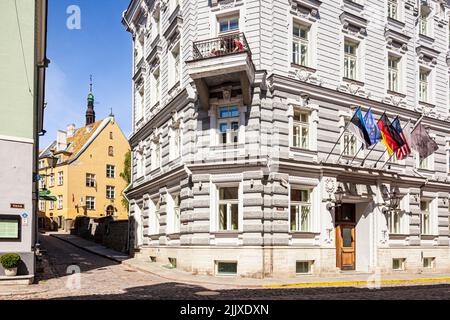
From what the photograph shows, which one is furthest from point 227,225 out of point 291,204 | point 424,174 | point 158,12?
point 158,12

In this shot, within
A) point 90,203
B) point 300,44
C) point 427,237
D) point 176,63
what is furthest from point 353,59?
point 90,203

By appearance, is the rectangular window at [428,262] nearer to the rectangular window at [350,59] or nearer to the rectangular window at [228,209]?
the rectangular window at [350,59]

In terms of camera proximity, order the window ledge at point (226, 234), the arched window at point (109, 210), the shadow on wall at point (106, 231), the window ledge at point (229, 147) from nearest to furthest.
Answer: the window ledge at point (226, 234)
the window ledge at point (229, 147)
the shadow on wall at point (106, 231)
the arched window at point (109, 210)

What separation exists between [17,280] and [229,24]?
520 inches

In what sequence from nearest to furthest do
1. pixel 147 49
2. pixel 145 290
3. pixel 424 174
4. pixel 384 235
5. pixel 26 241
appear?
pixel 145 290
pixel 26 241
pixel 384 235
pixel 424 174
pixel 147 49

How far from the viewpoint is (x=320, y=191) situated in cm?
2067

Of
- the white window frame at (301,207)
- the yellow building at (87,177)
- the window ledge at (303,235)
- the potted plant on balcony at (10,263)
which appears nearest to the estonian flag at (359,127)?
the white window frame at (301,207)

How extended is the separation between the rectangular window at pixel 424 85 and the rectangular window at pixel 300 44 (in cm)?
887

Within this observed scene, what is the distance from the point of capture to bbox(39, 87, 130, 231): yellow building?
5866cm

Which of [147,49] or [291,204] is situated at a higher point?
[147,49]

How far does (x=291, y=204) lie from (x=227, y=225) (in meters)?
2.85

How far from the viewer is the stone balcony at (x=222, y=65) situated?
18516 millimetres

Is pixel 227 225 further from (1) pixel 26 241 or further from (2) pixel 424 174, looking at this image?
(2) pixel 424 174

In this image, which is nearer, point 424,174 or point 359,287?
point 359,287
